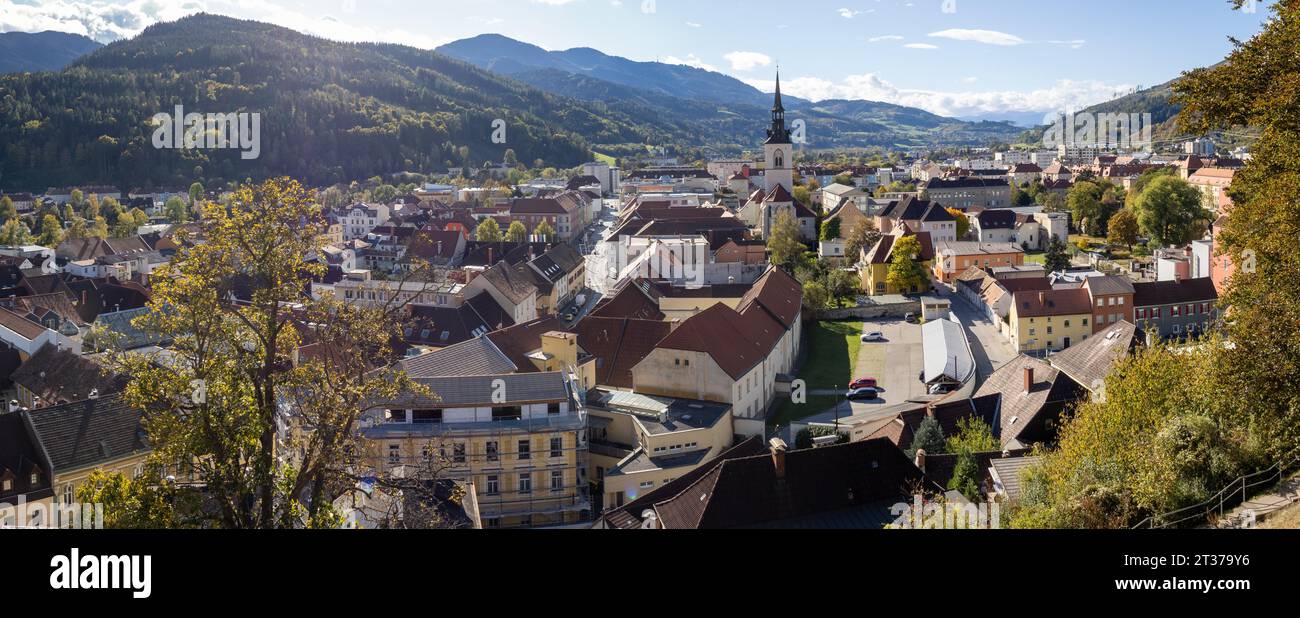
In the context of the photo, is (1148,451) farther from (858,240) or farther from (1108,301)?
(858,240)

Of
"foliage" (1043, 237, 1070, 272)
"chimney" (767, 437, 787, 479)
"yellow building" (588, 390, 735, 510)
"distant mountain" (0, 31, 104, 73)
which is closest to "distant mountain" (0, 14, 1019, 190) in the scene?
"distant mountain" (0, 31, 104, 73)

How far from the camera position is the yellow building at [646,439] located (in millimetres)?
18297

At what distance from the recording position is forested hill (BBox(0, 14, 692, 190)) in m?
93.0

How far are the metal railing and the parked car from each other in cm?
1709

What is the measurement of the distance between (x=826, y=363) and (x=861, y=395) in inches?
187

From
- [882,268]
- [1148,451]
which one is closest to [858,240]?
[882,268]

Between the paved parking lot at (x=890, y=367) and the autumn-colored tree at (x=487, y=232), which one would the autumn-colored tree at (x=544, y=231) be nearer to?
the autumn-colored tree at (x=487, y=232)

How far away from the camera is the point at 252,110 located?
99.9 m

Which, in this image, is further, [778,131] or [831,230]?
[778,131]

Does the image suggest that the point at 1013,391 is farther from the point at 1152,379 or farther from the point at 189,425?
the point at 189,425

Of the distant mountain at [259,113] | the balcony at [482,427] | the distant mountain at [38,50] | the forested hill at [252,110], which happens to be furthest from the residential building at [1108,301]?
the distant mountain at [38,50]

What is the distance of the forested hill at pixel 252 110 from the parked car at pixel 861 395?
79.3 m
